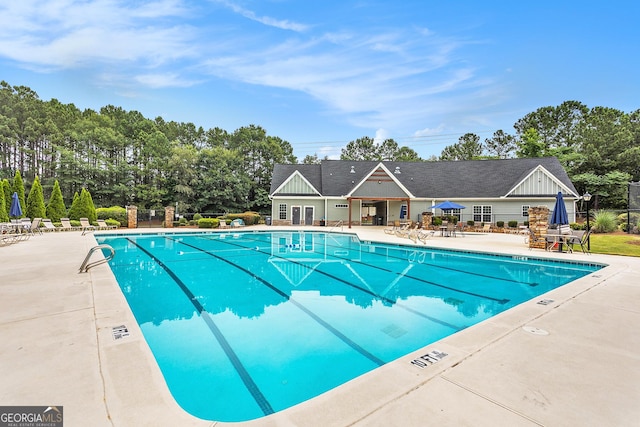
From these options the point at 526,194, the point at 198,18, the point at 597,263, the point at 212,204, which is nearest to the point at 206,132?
the point at 212,204

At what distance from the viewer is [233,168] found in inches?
1378

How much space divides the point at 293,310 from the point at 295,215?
21.6 meters

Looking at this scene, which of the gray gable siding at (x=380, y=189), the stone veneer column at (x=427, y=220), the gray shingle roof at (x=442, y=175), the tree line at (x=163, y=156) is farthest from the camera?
the tree line at (x=163, y=156)

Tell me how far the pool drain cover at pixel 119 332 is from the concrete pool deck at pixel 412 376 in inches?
2.0

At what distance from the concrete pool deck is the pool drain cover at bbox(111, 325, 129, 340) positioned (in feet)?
0.17

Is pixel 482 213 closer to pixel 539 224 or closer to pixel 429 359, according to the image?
pixel 539 224

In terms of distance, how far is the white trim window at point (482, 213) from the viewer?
80.8 feet

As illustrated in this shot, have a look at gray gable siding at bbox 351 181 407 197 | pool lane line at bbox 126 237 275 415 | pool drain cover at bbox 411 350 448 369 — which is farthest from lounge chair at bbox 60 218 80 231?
pool drain cover at bbox 411 350 448 369

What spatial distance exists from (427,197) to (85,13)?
80.2ft

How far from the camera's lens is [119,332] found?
11.9ft

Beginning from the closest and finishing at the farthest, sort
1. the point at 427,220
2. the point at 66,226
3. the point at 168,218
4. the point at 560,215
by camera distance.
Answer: the point at 560,215
the point at 66,226
the point at 427,220
the point at 168,218

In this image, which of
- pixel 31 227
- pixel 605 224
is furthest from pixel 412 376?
pixel 605 224

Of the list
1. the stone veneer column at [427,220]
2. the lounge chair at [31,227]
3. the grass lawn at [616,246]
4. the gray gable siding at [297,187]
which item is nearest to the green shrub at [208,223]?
the gray gable siding at [297,187]

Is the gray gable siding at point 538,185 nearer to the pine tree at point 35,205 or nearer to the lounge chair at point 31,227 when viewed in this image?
the lounge chair at point 31,227
